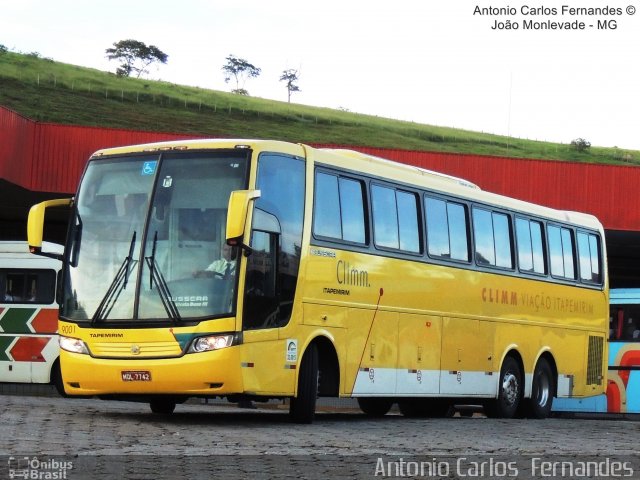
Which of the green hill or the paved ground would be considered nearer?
the paved ground

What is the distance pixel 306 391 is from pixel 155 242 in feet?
8.27

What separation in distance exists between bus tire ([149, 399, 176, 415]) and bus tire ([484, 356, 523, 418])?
5.88m

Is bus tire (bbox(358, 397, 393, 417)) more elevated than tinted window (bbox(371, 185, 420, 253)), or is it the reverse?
tinted window (bbox(371, 185, 420, 253))

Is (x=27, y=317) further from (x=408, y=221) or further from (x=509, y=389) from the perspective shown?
(x=408, y=221)

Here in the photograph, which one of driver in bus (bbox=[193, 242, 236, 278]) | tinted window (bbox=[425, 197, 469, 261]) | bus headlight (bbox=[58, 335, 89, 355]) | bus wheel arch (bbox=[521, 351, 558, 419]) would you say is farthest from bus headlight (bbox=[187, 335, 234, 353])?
bus wheel arch (bbox=[521, 351, 558, 419])

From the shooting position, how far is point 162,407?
17.9 m

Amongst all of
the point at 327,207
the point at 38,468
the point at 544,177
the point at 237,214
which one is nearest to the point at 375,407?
the point at 327,207

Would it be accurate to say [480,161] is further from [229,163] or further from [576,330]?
[229,163]

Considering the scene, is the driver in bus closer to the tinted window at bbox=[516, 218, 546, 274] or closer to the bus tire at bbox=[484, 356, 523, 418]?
the bus tire at bbox=[484, 356, 523, 418]

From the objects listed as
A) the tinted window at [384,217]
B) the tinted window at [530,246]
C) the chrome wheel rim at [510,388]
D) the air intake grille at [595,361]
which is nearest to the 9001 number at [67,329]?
the tinted window at [384,217]

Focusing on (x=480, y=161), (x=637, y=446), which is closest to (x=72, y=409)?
(x=637, y=446)

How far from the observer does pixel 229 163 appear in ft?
50.4

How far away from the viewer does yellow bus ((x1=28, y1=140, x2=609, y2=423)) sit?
14914 mm

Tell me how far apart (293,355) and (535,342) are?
316 inches
